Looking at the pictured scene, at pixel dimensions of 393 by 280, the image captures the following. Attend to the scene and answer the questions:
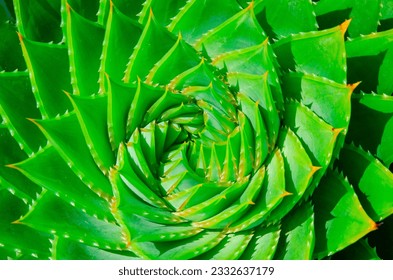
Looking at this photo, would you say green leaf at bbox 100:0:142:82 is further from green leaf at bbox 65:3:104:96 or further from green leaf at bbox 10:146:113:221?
green leaf at bbox 10:146:113:221

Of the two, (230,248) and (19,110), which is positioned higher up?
(19,110)

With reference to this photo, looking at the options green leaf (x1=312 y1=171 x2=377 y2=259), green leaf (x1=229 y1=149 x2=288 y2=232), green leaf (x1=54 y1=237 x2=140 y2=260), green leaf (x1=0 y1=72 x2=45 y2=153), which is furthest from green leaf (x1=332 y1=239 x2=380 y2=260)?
green leaf (x1=0 y1=72 x2=45 y2=153)

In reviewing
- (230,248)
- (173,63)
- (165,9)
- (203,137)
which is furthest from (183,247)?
(165,9)

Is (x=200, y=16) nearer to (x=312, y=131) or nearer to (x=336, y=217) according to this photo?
Result: (x=312, y=131)

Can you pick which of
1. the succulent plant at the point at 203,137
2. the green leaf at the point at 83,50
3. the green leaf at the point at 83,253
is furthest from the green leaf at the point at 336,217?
the green leaf at the point at 83,50

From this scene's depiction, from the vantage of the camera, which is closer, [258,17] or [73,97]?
[73,97]

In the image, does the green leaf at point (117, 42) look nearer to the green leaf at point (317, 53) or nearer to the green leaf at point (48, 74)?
the green leaf at point (48, 74)

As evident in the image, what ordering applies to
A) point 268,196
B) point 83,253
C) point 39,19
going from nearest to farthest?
point 268,196
point 83,253
point 39,19

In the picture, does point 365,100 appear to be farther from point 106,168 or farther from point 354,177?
point 106,168

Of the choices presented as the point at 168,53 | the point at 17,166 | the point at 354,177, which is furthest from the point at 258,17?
the point at 17,166
